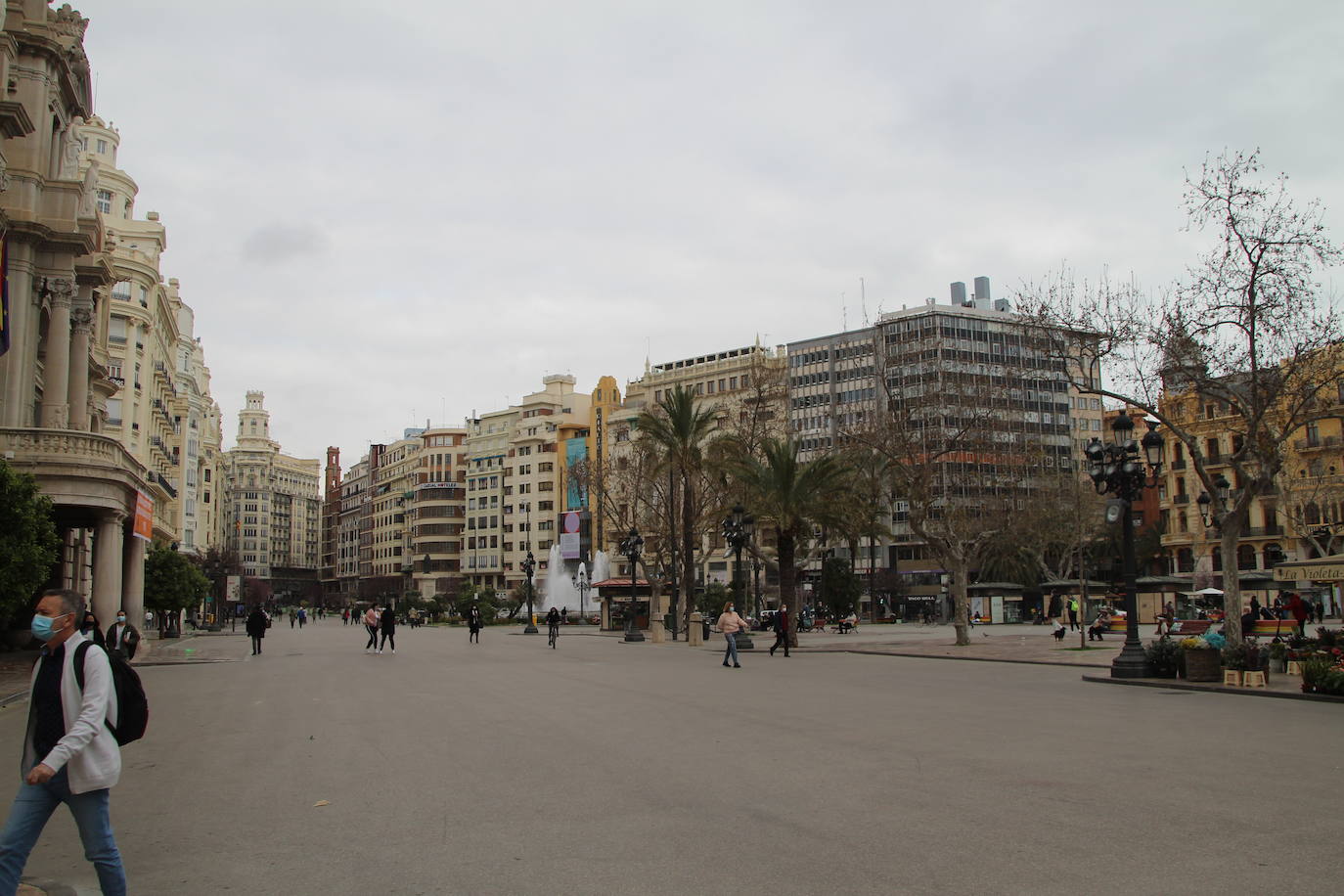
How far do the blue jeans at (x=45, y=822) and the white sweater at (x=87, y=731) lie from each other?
0.09 meters

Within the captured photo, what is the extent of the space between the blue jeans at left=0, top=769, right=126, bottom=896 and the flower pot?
60.6ft

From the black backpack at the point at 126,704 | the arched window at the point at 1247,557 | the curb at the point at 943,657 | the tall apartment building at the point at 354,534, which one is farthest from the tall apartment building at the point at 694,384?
the black backpack at the point at 126,704

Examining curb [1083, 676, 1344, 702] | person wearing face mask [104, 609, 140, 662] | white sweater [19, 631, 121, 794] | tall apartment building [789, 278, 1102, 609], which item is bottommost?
curb [1083, 676, 1344, 702]

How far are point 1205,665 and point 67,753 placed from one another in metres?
18.9

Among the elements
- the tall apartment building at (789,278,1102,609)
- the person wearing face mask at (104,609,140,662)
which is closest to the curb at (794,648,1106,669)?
the person wearing face mask at (104,609,140,662)

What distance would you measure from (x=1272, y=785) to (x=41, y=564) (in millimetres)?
24599

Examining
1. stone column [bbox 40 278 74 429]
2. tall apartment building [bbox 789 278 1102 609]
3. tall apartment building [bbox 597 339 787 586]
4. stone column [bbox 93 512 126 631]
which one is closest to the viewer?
stone column [bbox 93 512 126 631]

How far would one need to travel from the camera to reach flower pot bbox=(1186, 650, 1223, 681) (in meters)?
18.8

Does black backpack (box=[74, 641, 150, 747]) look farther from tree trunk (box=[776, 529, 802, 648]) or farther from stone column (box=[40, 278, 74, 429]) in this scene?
stone column (box=[40, 278, 74, 429])

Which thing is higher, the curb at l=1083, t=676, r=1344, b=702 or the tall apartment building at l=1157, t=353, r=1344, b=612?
the tall apartment building at l=1157, t=353, r=1344, b=612

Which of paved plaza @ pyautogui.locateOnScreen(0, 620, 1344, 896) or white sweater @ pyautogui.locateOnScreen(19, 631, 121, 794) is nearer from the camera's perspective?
white sweater @ pyautogui.locateOnScreen(19, 631, 121, 794)

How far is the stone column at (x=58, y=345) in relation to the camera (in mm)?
33281

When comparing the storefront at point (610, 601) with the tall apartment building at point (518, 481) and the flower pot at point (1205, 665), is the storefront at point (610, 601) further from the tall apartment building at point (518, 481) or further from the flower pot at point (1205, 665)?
the tall apartment building at point (518, 481)

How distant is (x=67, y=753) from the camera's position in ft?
16.2
